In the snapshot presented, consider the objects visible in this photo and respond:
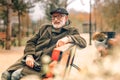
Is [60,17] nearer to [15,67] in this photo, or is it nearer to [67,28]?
[67,28]

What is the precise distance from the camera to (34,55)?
392cm

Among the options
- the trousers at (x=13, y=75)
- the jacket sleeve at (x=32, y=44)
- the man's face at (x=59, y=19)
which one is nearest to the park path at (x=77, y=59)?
the man's face at (x=59, y=19)

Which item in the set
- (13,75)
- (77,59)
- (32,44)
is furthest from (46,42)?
(77,59)

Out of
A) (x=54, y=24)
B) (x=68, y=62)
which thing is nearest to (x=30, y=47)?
(x=54, y=24)

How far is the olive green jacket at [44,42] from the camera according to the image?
12.6 ft

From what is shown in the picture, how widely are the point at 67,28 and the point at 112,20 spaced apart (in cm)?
2959

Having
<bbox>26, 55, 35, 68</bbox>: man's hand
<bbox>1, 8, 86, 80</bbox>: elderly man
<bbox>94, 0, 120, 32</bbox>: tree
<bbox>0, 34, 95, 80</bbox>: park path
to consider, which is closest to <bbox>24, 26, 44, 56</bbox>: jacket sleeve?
<bbox>1, 8, 86, 80</bbox>: elderly man

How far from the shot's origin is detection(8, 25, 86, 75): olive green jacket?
3838mm

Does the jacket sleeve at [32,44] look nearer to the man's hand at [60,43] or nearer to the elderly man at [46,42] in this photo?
the elderly man at [46,42]

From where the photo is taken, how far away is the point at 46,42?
12.9ft

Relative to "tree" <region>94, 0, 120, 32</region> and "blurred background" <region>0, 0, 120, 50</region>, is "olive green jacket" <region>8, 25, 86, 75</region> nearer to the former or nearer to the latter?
"blurred background" <region>0, 0, 120, 50</region>

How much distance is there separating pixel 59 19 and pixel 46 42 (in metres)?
0.30

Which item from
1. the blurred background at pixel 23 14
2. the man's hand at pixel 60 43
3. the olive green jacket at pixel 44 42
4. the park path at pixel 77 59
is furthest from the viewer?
the blurred background at pixel 23 14

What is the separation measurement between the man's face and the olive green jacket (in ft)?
0.19
